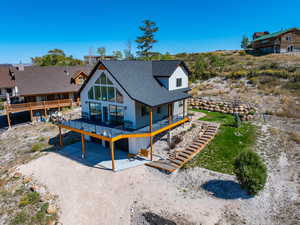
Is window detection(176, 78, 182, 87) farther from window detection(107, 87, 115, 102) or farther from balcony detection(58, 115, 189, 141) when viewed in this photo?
window detection(107, 87, 115, 102)

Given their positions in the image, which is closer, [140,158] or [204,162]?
[204,162]

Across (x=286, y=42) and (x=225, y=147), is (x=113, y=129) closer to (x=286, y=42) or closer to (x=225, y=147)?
(x=225, y=147)

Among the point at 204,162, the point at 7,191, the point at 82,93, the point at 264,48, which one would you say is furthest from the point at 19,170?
the point at 264,48

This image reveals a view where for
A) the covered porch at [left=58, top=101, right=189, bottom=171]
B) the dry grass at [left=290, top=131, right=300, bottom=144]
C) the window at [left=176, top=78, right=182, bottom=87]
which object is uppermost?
the window at [left=176, top=78, right=182, bottom=87]

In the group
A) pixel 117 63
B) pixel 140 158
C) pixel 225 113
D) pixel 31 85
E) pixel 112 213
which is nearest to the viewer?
pixel 112 213

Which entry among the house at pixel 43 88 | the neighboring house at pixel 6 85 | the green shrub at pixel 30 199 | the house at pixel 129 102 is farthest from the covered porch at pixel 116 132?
the neighboring house at pixel 6 85

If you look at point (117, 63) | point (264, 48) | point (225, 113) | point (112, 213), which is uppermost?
point (264, 48)

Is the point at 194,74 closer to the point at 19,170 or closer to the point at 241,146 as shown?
the point at 241,146

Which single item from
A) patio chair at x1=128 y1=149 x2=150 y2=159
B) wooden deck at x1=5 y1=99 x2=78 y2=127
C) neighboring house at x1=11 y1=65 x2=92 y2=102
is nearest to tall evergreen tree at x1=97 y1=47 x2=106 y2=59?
neighboring house at x1=11 y1=65 x2=92 y2=102
